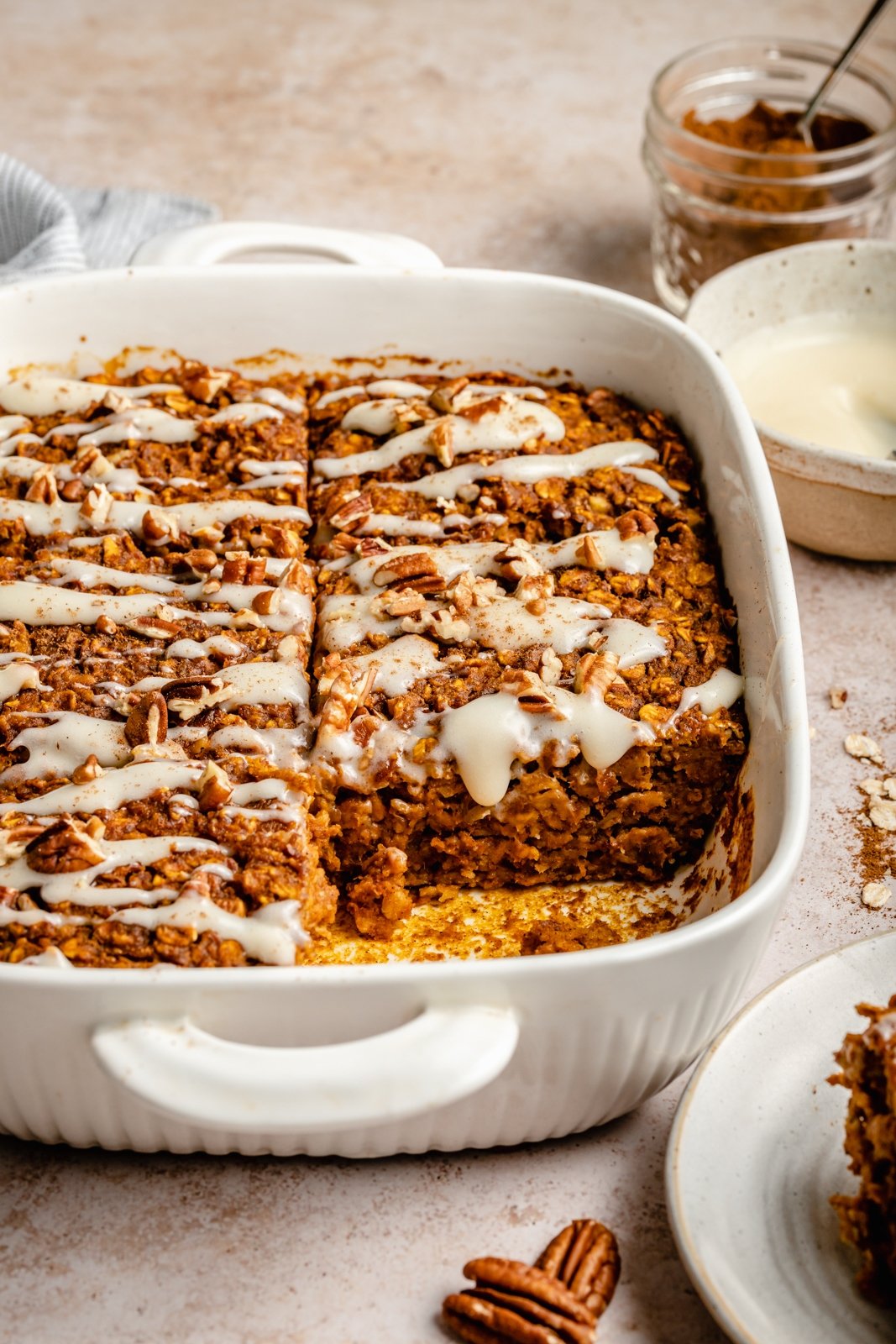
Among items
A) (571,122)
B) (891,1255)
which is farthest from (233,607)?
(571,122)

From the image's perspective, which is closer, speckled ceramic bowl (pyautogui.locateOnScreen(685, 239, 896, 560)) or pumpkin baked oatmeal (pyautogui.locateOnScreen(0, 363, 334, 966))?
pumpkin baked oatmeal (pyautogui.locateOnScreen(0, 363, 334, 966))

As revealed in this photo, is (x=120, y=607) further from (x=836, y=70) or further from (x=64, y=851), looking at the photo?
(x=836, y=70)

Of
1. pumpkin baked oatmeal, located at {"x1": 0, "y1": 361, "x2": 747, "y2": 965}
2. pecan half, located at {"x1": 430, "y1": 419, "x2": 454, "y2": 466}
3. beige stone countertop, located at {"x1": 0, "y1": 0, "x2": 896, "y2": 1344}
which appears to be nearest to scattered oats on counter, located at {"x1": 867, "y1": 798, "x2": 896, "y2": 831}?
beige stone countertop, located at {"x1": 0, "y1": 0, "x2": 896, "y2": 1344}

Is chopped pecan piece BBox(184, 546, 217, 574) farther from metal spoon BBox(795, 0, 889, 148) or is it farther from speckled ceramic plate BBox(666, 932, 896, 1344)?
metal spoon BBox(795, 0, 889, 148)

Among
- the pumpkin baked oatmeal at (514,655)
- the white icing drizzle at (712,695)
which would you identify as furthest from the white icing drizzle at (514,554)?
the white icing drizzle at (712,695)

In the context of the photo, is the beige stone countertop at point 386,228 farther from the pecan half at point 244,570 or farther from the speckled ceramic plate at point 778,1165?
the pecan half at point 244,570

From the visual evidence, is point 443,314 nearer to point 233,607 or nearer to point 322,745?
point 233,607
